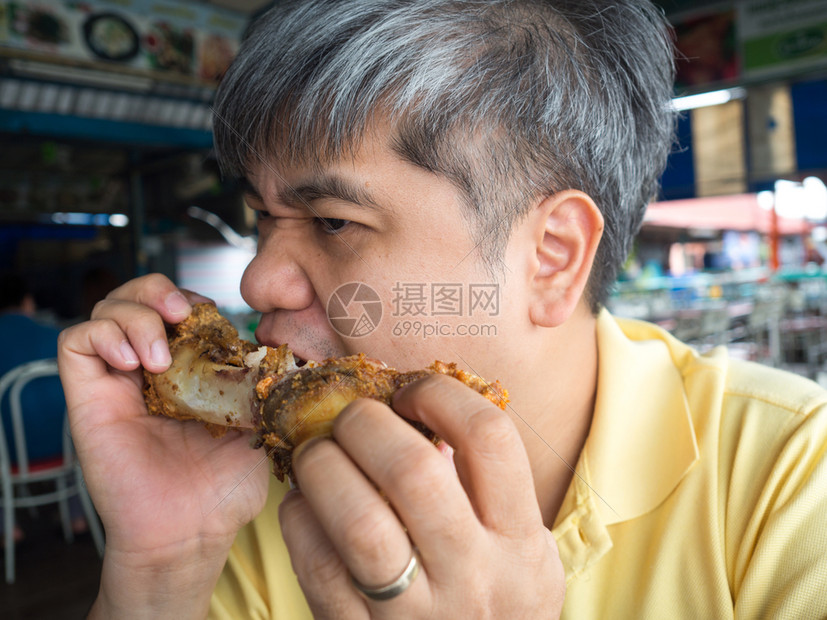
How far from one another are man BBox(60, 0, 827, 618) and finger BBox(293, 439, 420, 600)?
0.35 metres

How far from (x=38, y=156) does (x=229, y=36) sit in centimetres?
306

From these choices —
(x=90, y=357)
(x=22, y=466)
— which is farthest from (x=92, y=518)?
(x=90, y=357)

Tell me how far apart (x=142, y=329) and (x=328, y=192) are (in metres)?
0.56

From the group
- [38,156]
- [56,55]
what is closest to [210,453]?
[56,55]

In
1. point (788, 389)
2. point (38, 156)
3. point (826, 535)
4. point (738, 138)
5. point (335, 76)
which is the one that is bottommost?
point (826, 535)

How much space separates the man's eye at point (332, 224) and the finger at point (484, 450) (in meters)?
0.46

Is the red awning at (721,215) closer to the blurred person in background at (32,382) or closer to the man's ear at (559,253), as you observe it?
the blurred person in background at (32,382)

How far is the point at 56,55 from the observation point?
13.8 ft

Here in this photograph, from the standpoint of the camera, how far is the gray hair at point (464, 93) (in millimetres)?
1107

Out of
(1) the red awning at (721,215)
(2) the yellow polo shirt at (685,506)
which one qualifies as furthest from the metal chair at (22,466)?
(1) the red awning at (721,215)

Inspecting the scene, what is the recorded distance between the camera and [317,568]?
776 mm

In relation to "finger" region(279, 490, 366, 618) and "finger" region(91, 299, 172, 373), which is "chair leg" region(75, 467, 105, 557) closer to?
"finger" region(91, 299, 172, 373)

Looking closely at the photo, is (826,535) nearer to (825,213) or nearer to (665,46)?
(665,46)

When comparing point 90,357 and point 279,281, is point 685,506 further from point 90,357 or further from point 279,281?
point 90,357
